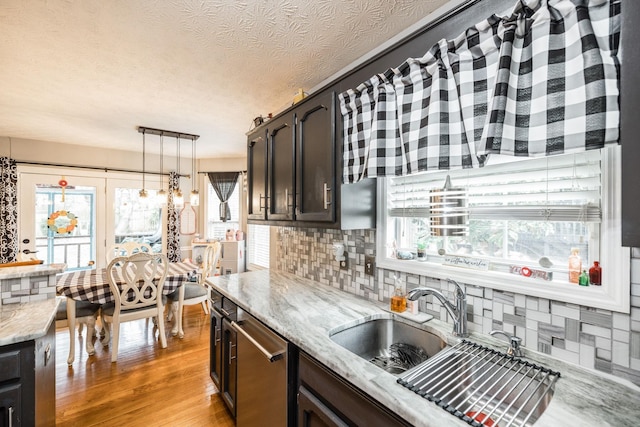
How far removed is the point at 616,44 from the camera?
780mm

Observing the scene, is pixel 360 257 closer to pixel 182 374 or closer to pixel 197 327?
pixel 182 374

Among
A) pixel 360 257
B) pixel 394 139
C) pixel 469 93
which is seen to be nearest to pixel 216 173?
pixel 360 257

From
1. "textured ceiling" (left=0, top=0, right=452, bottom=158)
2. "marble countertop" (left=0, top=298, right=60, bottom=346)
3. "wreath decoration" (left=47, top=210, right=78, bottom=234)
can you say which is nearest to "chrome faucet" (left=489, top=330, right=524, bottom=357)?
"textured ceiling" (left=0, top=0, right=452, bottom=158)

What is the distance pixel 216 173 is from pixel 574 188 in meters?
5.15

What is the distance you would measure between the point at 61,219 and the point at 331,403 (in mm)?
4918

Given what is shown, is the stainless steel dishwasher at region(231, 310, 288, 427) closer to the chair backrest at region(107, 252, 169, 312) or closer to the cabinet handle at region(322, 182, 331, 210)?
the cabinet handle at region(322, 182, 331, 210)

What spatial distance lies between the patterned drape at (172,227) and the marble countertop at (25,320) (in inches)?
131

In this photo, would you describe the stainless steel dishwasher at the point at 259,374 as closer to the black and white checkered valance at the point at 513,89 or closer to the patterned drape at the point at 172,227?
the black and white checkered valance at the point at 513,89

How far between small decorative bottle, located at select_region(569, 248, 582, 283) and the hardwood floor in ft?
6.96

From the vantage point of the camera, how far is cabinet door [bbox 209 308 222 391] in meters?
2.09

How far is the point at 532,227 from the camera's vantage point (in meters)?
1.25

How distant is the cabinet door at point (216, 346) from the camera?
82.3 inches

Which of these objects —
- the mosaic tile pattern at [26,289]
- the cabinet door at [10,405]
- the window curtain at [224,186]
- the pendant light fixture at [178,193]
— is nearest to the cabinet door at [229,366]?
the cabinet door at [10,405]

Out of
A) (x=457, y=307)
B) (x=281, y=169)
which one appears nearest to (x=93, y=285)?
(x=281, y=169)
